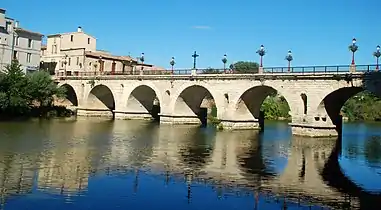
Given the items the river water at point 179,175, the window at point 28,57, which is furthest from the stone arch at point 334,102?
the window at point 28,57

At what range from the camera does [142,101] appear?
5334cm

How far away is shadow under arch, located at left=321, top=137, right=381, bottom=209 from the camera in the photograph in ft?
45.6

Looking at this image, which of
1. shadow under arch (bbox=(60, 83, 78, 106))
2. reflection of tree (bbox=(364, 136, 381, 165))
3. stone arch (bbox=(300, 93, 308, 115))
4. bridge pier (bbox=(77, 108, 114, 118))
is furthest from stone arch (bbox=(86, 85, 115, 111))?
reflection of tree (bbox=(364, 136, 381, 165))

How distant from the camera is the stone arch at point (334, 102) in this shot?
3309cm

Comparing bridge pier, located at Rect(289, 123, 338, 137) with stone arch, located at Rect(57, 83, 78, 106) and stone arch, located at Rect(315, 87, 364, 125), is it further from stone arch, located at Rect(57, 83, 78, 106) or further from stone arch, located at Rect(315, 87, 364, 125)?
stone arch, located at Rect(57, 83, 78, 106)

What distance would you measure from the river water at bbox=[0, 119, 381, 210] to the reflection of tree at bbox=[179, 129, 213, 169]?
53mm

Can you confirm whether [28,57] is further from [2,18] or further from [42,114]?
[42,114]

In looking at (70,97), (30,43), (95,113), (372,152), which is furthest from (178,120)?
(30,43)

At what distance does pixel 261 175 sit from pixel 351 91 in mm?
19012

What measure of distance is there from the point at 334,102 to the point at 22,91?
102ft

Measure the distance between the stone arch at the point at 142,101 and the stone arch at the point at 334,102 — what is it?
2161cm

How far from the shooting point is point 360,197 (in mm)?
14562

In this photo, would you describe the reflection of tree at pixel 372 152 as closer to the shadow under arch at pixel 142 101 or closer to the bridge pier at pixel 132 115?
the shadow under arch at pixel 142 101

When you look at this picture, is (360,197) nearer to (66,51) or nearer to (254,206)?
(254,206)
